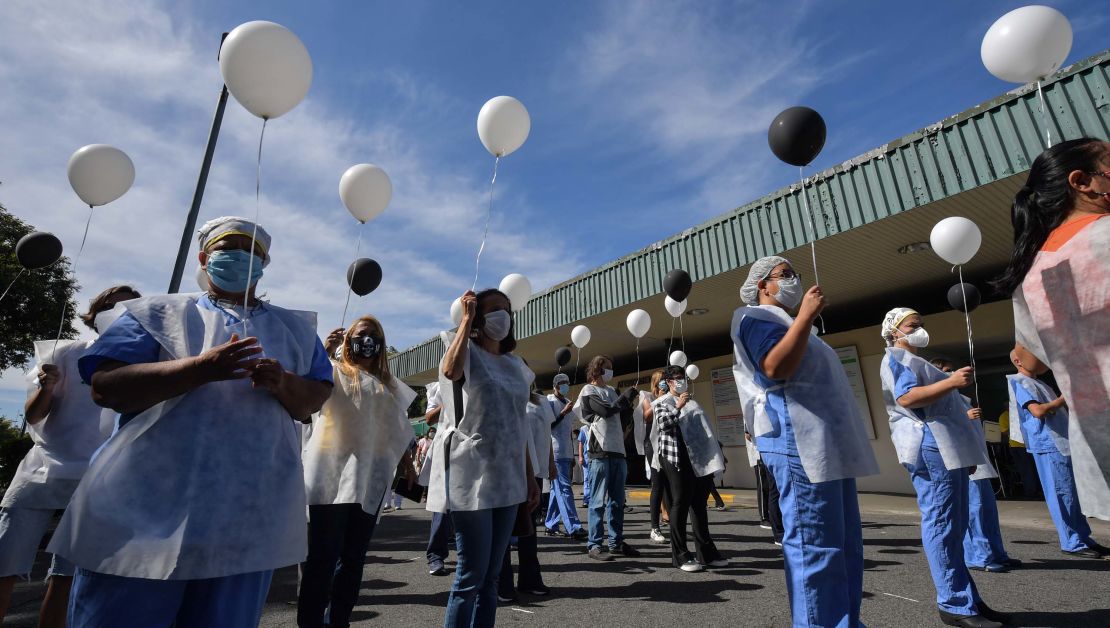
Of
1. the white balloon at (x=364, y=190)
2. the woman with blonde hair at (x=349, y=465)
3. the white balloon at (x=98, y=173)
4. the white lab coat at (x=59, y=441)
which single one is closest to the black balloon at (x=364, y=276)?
the white balloon at (x=364, y=190)

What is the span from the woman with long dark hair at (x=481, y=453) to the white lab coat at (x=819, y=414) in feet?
3.69

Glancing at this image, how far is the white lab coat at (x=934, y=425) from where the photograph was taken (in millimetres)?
3562

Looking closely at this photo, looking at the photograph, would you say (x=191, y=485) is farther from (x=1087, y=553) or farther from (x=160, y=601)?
(x=1087, y=553)

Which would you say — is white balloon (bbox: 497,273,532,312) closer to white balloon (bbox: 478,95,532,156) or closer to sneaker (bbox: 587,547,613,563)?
white balloon (bbox: 478,95,532,156)

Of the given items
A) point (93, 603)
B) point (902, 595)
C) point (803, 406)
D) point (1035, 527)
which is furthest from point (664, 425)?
point (1035, 527)

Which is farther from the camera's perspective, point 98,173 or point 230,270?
point 98,173

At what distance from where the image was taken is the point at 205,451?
152 centimetres

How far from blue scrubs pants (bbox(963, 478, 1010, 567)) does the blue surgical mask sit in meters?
5.59

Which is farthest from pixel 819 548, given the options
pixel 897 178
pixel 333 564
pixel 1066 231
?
pixel 897 178

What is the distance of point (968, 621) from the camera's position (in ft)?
10.8

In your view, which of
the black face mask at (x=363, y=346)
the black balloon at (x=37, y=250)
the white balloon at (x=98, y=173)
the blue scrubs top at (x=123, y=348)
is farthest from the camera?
the black balloon at (x=37, y=250)

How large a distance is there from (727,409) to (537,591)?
10.5 metres

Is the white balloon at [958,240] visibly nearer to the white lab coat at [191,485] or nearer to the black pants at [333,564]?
the black pants at [333,564]

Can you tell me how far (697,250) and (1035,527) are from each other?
565cm
